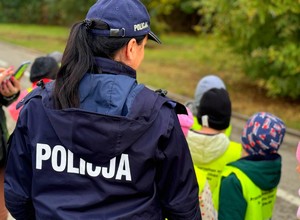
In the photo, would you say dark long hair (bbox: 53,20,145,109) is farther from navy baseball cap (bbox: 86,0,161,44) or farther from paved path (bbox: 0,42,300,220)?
paved path (bbox: 0,42,300,220)

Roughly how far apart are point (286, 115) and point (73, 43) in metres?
7.17

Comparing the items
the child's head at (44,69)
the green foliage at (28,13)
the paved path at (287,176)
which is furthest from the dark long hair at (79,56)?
the green foliage at (28,13)

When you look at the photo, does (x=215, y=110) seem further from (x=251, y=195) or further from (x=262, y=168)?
(x=251, y=195)

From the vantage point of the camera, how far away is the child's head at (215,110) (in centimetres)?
321

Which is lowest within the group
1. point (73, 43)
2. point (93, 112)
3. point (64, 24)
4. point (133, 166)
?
point (64, 24)

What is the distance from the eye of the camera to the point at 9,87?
294cm

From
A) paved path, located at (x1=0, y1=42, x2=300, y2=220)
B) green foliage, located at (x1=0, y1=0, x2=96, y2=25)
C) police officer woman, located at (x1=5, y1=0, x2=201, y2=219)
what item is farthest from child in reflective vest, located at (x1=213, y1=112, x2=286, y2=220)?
green foliage, located at (x1=0, y1=0, x2=96, y2=25)

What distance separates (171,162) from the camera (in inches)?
68.3

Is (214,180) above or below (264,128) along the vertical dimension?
below

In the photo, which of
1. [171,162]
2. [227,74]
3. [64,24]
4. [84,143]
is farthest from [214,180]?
[64,24]

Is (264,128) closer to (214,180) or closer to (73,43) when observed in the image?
(214,180)

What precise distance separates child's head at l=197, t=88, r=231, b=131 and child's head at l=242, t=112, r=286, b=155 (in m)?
0.42

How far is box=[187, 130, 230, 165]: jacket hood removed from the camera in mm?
3102

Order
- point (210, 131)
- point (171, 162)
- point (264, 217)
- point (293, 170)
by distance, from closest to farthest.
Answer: point (171, 162) → point (264, 217) → point (210, 131) → point (293, 170)
